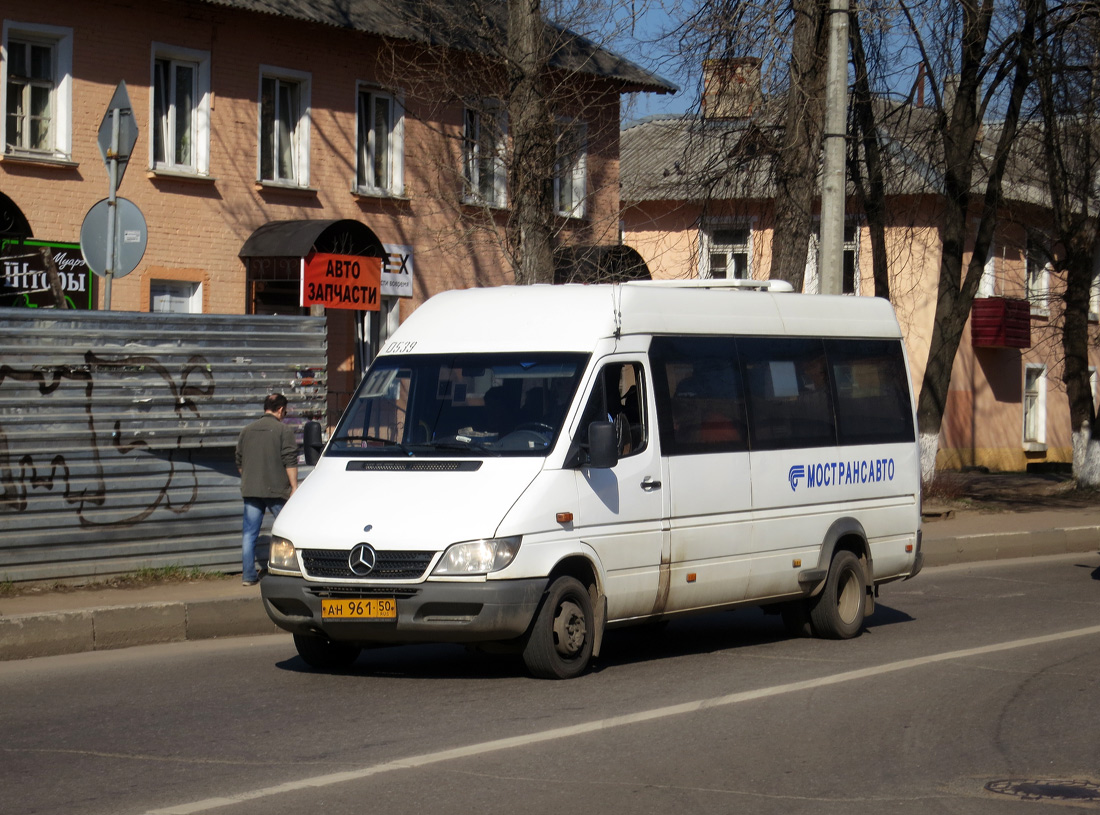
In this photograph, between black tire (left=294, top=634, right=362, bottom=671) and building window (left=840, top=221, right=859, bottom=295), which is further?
building window (left=840, top=221, right=859, bottom=295)

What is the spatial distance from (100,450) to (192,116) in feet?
34.4

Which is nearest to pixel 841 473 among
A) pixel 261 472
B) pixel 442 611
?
pixel 442 611

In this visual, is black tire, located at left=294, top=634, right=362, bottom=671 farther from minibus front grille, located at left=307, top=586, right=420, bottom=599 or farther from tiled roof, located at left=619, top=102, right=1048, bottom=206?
tiled roof, located at left=619, top=102, right=1048, bottom=206

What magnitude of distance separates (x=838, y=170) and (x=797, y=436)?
6.85 metres

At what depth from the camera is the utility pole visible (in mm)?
16953

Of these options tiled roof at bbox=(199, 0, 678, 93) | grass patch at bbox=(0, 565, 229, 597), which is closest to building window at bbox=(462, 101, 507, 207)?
tiled roof at bbox=(199, 0, 678, 93)

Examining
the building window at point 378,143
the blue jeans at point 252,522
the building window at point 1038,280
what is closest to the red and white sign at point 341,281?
the building window at point 378,143

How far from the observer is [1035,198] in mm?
37250

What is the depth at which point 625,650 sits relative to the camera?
35.1ft

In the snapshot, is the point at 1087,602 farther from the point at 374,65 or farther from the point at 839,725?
the point at 374,65

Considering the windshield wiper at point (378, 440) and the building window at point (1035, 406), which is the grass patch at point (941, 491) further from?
the building window at point (1035, 406)

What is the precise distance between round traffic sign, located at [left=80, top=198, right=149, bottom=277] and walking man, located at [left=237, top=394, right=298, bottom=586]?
74.8 inches

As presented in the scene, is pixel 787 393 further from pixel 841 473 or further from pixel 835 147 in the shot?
pixel 835 147

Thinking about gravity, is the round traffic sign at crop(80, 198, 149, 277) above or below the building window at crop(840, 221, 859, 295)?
below
